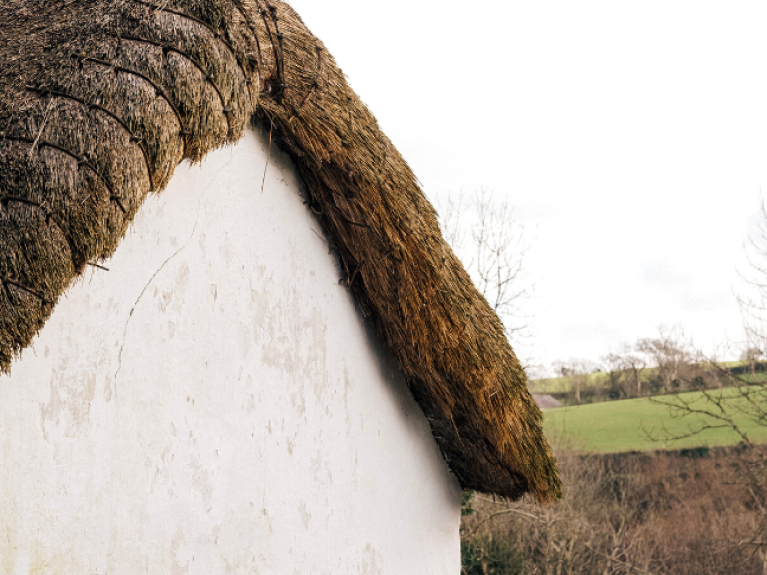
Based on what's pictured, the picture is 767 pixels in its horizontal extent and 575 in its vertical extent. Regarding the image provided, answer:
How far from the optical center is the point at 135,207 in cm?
200

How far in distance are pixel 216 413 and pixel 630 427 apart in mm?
27919

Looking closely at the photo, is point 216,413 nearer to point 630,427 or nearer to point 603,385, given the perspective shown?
point 630,427

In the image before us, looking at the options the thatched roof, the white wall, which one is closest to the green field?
the thatched roof

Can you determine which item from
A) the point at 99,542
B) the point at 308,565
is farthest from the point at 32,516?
the point at 308,565

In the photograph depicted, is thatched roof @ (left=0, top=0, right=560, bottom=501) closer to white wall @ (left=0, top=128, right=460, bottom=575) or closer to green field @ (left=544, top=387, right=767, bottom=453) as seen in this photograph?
white wall @ (left=0, top=128, right=460, bottom=575)

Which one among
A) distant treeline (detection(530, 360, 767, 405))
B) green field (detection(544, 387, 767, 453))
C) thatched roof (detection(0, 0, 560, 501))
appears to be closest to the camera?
thatched roof (detection(0, 0, 560, 501))

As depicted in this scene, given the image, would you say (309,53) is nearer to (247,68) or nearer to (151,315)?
(247,68)

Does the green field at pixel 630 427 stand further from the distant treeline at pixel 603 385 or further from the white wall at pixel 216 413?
the white wall at pixel 216 413

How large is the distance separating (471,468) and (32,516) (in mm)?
2590

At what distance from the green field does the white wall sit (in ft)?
65.0

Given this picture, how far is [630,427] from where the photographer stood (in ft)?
91.5

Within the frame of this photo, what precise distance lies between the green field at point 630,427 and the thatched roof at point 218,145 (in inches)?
→ 768

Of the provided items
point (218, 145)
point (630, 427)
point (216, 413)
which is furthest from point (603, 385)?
point (218, 145)

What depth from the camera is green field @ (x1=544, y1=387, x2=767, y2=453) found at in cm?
2512
